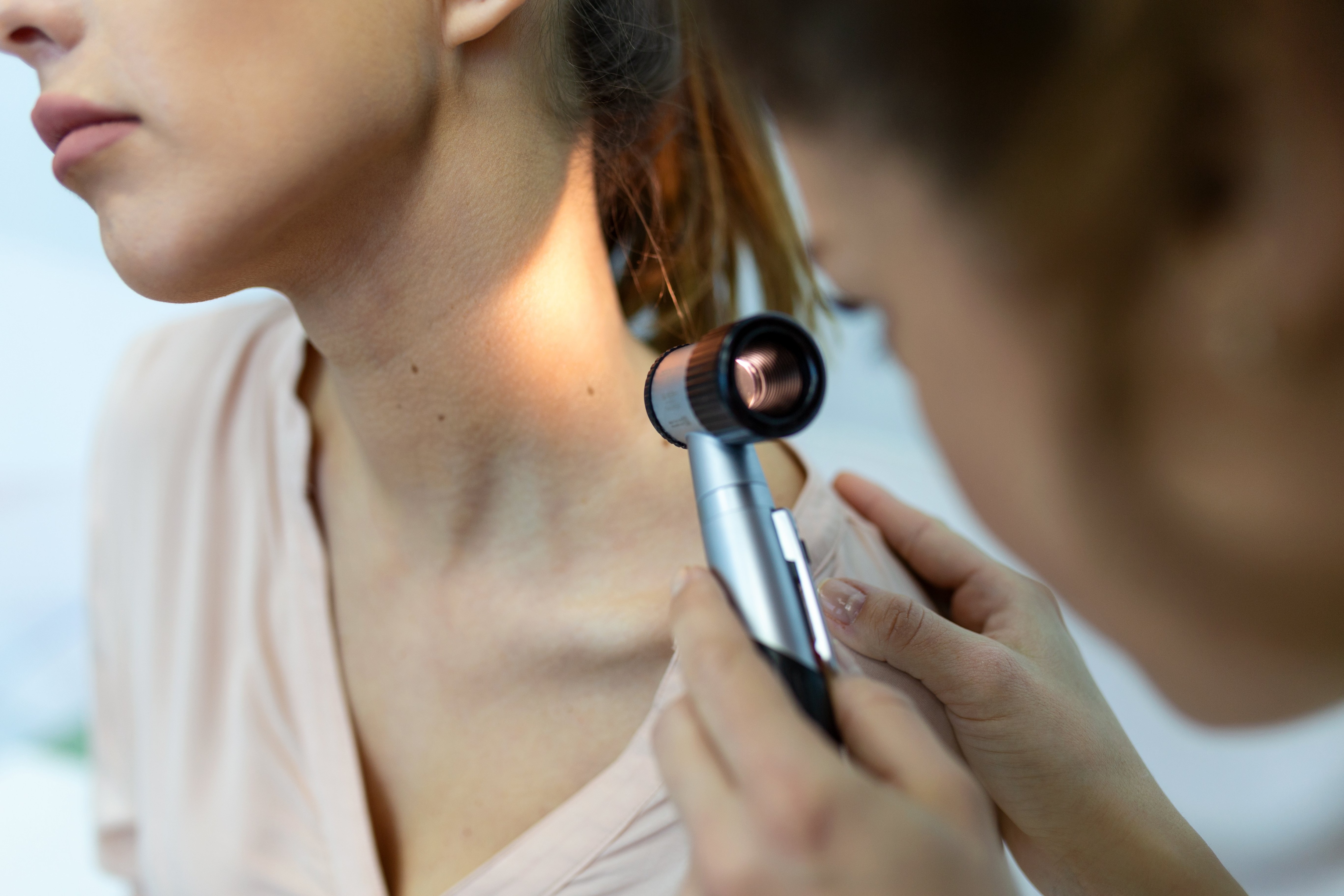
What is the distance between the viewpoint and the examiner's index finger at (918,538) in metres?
0.57

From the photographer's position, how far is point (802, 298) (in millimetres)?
685

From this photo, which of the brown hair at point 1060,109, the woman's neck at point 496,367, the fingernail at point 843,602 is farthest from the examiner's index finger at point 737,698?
the brown hair at point 1060,109

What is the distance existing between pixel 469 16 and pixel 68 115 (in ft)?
0.66

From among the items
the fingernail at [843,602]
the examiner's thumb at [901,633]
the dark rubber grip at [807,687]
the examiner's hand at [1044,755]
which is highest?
the dark rubber grip at [807,687]

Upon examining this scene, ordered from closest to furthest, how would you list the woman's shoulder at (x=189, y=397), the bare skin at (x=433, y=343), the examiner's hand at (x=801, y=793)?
the examiner's hand at (x=801, y=793)
the bare skin at (x=433, y=343)
the woman's shoulder at (x=189, y=397)

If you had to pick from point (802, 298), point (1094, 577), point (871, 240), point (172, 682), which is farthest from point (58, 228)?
point (1094, 577)

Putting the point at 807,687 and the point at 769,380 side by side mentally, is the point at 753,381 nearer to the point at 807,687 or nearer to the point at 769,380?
the point at 769,380

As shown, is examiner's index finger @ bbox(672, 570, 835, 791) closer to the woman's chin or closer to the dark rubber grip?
the dark rubber grip

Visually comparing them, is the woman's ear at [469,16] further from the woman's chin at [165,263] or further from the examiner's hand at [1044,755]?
the examiner's hand at [1044,755]

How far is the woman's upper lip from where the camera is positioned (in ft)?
1.35

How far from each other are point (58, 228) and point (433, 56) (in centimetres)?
60

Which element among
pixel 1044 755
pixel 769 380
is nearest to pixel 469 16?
pixel 769 380

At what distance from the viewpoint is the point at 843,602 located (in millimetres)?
433

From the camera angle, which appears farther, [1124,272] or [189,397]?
[1124,272]
